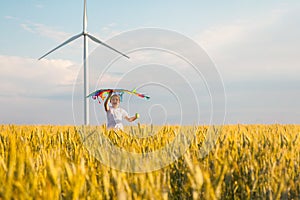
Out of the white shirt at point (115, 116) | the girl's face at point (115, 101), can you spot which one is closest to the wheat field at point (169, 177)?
the white shirt at point (115, 116)

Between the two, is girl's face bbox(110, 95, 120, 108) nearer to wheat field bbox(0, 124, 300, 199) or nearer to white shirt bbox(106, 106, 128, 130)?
white shirt bbox(106, 106, 128, 130)

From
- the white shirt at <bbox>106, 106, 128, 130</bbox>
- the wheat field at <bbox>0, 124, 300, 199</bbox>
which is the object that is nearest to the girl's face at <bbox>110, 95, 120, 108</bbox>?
the white shirt at <bbox>106, 106, 128, 130</bbox>

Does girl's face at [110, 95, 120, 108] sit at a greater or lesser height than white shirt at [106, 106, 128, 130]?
greater

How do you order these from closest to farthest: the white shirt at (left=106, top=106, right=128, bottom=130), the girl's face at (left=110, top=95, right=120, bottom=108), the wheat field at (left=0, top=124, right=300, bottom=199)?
the wheat field at (left=0, top=124, right=300, bottom=199) → the white shirt at (left=106, top=106, right=128, bottom=130) → the girl's face at (left=110, top=95, right=120, bottom=108)

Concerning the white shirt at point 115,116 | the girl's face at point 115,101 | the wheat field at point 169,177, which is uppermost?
the girl's face at point 115,101

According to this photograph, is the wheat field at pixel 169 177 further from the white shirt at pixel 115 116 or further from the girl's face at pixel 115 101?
the girl's face at pixel 115 101

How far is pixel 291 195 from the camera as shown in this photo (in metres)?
2.86

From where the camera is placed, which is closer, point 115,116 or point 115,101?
point 115,116

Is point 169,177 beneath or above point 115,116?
beneath

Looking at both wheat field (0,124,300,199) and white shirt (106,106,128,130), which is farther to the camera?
white shirt (106,106,128,130)

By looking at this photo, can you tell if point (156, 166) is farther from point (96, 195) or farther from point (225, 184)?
point (96, 195)

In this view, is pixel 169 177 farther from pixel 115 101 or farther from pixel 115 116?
pixel 115 101

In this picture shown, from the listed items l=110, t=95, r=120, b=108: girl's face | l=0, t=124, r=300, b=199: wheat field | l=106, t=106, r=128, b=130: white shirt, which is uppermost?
l=110, t=95, r=120, b=108: girl's face

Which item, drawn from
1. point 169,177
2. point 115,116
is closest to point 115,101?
point 115,116
